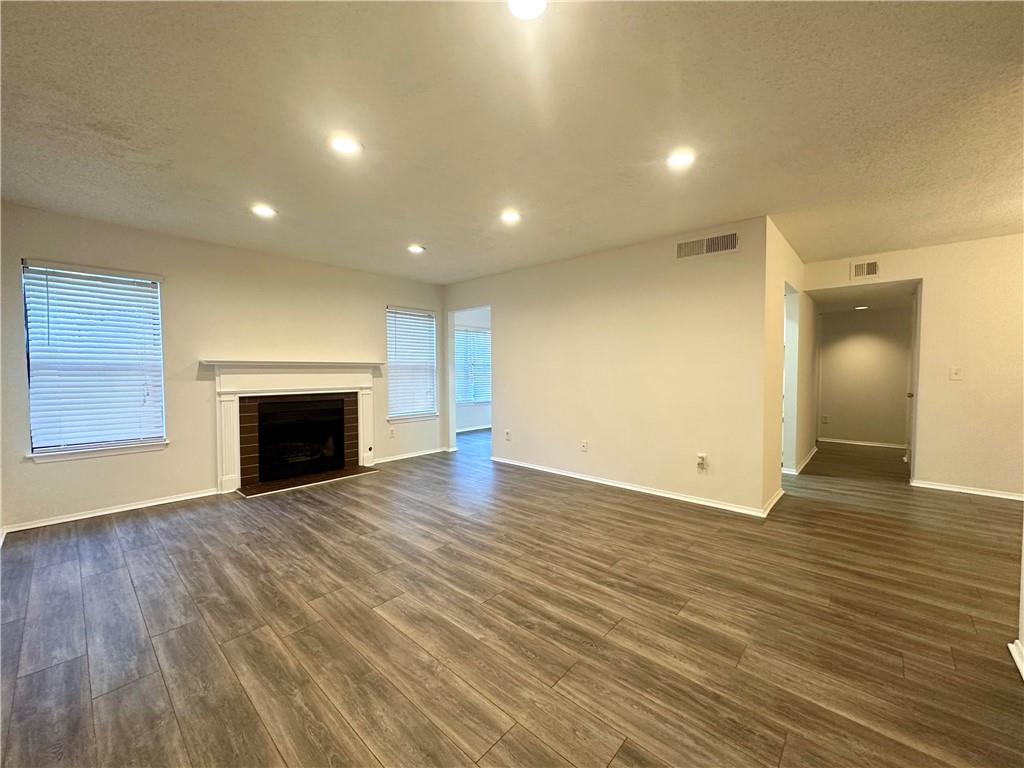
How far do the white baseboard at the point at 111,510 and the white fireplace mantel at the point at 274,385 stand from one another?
Answer: 20 centimetres

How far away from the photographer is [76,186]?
283 centimetres

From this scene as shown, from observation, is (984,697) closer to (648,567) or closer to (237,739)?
(648,567)

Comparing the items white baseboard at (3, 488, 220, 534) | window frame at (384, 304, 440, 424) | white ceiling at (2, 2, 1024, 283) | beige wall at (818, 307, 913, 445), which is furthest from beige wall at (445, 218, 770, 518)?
beige wall at (818, 307, 913, 445)

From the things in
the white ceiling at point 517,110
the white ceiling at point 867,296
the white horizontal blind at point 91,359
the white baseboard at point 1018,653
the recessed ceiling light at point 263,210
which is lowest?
the white baseboard at point 1018,653

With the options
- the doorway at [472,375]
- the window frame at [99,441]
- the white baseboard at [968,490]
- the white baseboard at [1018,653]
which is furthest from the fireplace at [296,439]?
the white baseboard at [968,490]

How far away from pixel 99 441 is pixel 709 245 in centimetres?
618

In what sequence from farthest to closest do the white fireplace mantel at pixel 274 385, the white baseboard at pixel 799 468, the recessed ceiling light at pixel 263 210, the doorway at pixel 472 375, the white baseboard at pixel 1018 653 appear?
the doorway at pixel 472 375
the white baseboard at pixel 799 468
the white fireplace mantel at pixel 274 385
the recessed ceiling light at pixel 263 210
the white baseboard at pixel 1018 653

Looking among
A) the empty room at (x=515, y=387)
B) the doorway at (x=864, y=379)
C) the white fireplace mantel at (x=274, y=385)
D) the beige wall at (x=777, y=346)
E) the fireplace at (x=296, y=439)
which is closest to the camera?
the empty room at (x=515, y=387)

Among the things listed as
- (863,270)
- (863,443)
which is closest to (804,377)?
(863,270)

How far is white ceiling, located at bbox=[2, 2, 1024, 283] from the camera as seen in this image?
1.50m

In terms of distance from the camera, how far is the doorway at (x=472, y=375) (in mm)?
8507

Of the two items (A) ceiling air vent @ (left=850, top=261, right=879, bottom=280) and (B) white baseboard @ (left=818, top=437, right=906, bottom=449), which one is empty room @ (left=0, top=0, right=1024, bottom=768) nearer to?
(A) ceiling air vent @ (left=850, top=261, right=879, bottom=280)

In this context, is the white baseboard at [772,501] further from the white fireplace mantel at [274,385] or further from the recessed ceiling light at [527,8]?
the white fireplace mantel at [274,385]

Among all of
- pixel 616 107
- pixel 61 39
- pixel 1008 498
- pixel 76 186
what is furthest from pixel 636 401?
pixel 76 186
